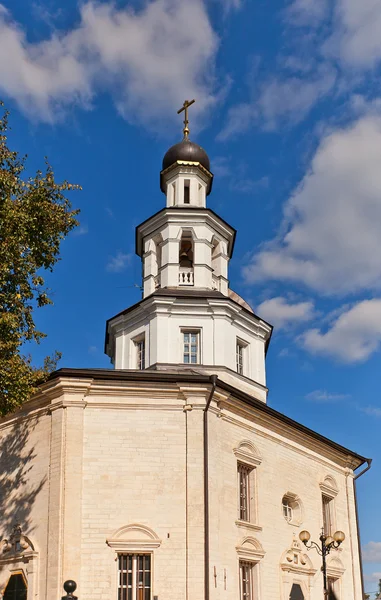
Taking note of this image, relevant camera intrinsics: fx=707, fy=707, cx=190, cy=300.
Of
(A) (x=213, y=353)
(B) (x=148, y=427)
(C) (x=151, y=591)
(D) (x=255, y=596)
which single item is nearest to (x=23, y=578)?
(C) (x=151, y=591)

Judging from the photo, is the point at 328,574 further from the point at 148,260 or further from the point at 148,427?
the point at 148,260

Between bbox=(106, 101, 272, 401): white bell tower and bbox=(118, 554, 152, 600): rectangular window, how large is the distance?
7.60m

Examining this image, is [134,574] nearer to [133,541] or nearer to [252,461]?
[133,541]

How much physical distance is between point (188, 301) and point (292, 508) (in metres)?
8.33

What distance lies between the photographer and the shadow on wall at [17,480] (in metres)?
20.7

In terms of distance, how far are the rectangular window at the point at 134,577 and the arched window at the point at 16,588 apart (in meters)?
2.78

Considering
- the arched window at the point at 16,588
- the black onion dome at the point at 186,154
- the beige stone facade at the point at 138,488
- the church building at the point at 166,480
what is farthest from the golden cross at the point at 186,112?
the arched window at the point at 16,588

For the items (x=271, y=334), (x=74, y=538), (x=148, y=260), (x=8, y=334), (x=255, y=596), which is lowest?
(x=255, y=596)

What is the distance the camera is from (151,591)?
1903cm

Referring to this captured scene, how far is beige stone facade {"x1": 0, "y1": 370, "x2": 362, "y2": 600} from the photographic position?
62.9ft

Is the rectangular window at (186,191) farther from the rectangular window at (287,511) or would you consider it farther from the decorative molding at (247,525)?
the decorative molding at (247,525)

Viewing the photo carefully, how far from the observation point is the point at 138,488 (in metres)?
20.1

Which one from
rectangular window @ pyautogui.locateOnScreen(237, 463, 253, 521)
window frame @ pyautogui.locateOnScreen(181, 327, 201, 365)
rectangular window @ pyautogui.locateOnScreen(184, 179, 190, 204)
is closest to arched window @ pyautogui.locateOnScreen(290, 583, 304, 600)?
rectangular window @ pyautogui.locateOnScreen(237, 463, 253, 521)

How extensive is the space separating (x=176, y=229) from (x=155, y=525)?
12.5m
